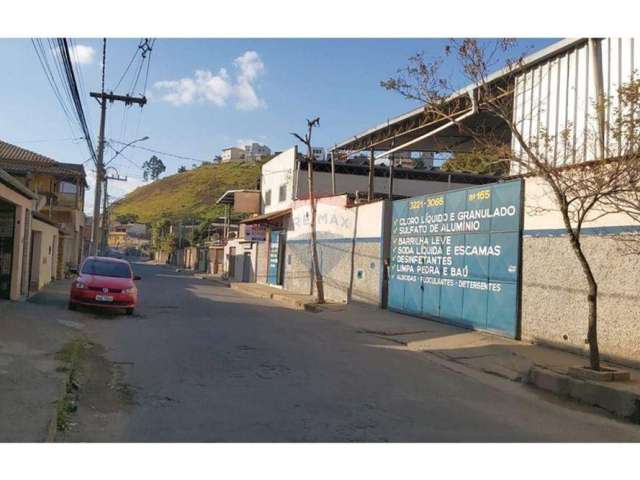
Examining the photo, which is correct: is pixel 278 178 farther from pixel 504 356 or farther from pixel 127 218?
pixel 127 218

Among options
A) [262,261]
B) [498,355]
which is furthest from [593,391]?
[262,261]

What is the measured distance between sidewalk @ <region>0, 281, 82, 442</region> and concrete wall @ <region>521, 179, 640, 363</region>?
871cm

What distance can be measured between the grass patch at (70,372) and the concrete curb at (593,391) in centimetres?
633

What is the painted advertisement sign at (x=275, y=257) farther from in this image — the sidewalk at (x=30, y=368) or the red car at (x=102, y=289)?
the sidewalk at (x=30, y=368)

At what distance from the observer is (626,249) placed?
9945mm

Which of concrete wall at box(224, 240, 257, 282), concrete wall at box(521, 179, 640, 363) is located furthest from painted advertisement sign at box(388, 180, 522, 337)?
concrete wall at box(224, 240, 257, 282)

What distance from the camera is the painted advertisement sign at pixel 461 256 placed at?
522 inches

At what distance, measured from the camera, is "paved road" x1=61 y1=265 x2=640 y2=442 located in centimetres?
571

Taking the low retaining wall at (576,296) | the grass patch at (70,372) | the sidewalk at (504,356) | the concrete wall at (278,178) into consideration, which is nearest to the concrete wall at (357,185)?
the concrete wall at (278,178)

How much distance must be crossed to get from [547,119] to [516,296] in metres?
3.90

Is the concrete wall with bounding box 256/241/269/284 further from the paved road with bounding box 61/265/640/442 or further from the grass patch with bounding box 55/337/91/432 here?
the grass patch with bounding box 55/337/91/432

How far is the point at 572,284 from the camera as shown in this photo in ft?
37.3

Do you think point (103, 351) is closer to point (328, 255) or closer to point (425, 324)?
point (425, 324)

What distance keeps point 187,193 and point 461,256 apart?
401 ft
